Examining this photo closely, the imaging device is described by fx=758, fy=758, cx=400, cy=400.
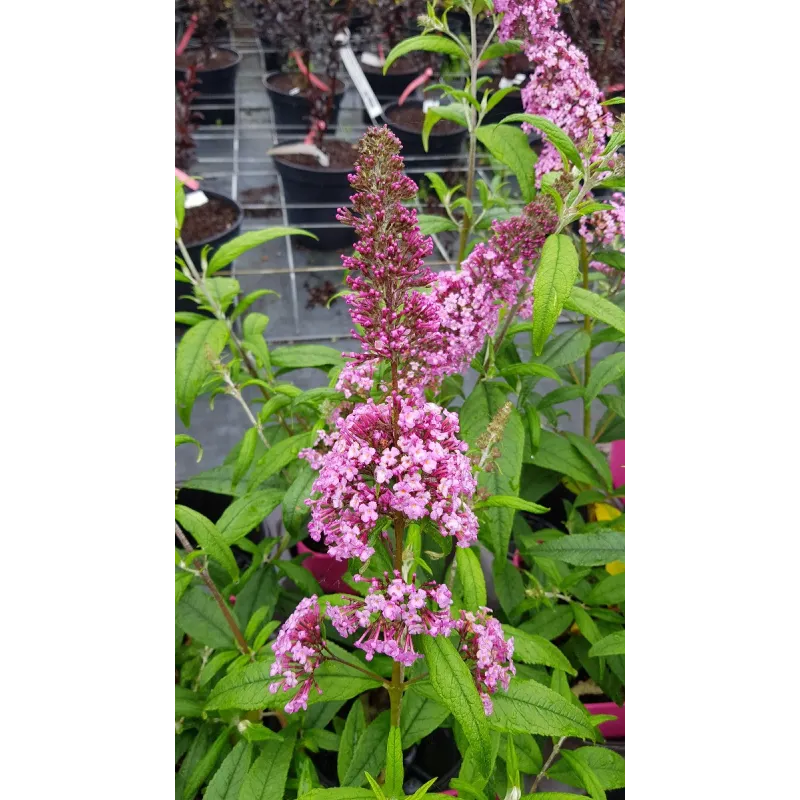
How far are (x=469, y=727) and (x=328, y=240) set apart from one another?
125 inches

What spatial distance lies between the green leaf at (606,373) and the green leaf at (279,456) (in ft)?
2.10

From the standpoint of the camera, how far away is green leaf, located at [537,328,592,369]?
175cm

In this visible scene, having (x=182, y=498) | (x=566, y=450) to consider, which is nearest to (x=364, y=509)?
(x=566, y=450)

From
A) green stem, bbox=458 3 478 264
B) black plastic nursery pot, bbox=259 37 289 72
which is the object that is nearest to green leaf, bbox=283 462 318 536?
green stem, bbox=458 3 478 264

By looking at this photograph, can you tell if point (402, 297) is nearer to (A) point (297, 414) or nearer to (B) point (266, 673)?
(B) point (266, 673)

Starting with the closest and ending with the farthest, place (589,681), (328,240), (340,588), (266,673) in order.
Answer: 1. (266,673)
2. (340,588)
3. (589,681)
4. (328,240)

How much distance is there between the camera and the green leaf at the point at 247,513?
1.46 m

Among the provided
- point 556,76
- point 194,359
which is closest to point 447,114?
point 556,76

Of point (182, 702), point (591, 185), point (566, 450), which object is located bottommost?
point (182, 702)

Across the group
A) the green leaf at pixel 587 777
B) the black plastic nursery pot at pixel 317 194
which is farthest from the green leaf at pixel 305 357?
the black plastic nursery pot at pixel 317 194

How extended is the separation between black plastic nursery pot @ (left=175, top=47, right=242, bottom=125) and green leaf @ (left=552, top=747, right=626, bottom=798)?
4433 mm

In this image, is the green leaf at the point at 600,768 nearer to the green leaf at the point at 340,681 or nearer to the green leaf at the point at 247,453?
the green leaf at the point at 340,681

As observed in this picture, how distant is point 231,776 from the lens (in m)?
1.27

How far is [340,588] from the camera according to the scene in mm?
1363
